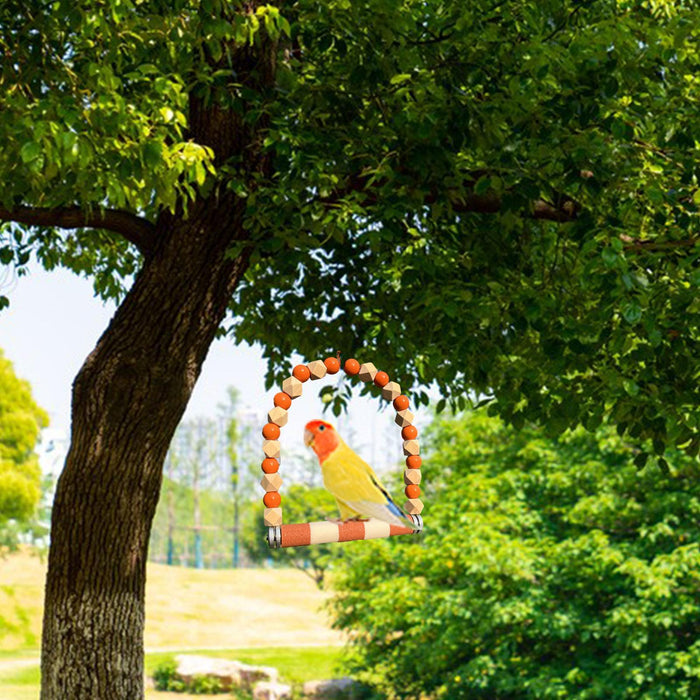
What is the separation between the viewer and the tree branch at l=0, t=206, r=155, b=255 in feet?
25.0

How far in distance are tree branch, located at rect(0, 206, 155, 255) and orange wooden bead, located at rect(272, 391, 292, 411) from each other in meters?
4.15

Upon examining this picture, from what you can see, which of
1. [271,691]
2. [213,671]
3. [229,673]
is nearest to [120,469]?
[271,691]

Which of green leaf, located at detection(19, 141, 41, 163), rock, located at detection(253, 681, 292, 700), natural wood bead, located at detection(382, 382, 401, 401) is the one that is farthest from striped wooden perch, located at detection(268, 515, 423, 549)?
rock, located at detection(253, 681, 292, 700)

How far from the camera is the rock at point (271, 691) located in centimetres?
2353

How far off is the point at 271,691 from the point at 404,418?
20.8m

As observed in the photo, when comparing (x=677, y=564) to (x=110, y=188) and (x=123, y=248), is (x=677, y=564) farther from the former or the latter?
(x=110, y=188)

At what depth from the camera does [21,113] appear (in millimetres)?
5988

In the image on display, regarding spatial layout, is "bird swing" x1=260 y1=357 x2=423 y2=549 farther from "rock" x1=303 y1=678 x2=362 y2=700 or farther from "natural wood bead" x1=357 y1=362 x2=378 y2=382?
"rock" x1=303 y1=678 x2=362 y2=700

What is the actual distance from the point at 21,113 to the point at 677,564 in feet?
35.4

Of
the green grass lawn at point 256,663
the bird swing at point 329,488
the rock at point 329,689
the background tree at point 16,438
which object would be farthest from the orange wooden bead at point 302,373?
the background tree at point 16,438

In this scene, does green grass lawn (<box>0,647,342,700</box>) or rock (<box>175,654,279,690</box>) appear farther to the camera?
rock (<box>175,654,279,690</box>)

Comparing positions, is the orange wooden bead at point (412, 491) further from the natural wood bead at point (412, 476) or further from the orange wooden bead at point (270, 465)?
the orange wooden bead at point (270, 465)

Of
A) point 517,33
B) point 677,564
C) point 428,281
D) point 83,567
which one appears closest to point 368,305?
point 428,281

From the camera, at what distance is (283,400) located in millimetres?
3697
